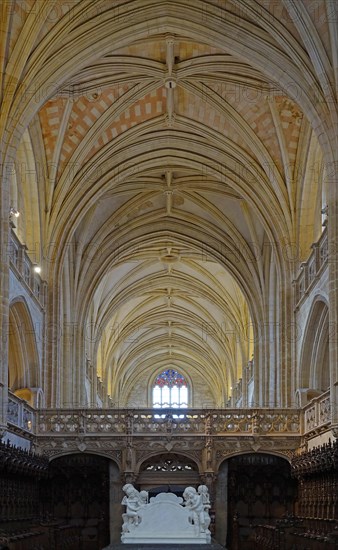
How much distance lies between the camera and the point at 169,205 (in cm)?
3391

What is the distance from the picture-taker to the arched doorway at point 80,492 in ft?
80.4

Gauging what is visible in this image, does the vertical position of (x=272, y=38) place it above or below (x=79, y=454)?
above

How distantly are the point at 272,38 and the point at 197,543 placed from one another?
36.9ft

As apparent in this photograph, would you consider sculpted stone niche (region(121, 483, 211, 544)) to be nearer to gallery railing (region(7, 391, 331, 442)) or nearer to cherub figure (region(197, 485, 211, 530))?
cherub figure (region(197, 485, 211, 530))

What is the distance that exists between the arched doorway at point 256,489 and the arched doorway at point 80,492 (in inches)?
125

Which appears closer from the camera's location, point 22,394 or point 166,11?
point 166,11

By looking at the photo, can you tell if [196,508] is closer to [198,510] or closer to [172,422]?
[198,510]

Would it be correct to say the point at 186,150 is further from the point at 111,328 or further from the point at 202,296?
the point at 111,328

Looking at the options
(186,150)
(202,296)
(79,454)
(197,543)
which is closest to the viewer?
(197,543)

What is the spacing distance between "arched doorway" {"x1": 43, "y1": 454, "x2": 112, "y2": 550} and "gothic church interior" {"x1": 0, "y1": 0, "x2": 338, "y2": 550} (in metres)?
0.05

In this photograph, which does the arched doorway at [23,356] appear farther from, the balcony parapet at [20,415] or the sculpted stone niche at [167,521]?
the sculpted stone niche at [167,521]

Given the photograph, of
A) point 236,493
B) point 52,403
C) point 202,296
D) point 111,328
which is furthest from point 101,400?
point 236,493

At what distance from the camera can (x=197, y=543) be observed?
16594mm

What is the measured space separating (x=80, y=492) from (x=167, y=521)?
7911 millimetres
